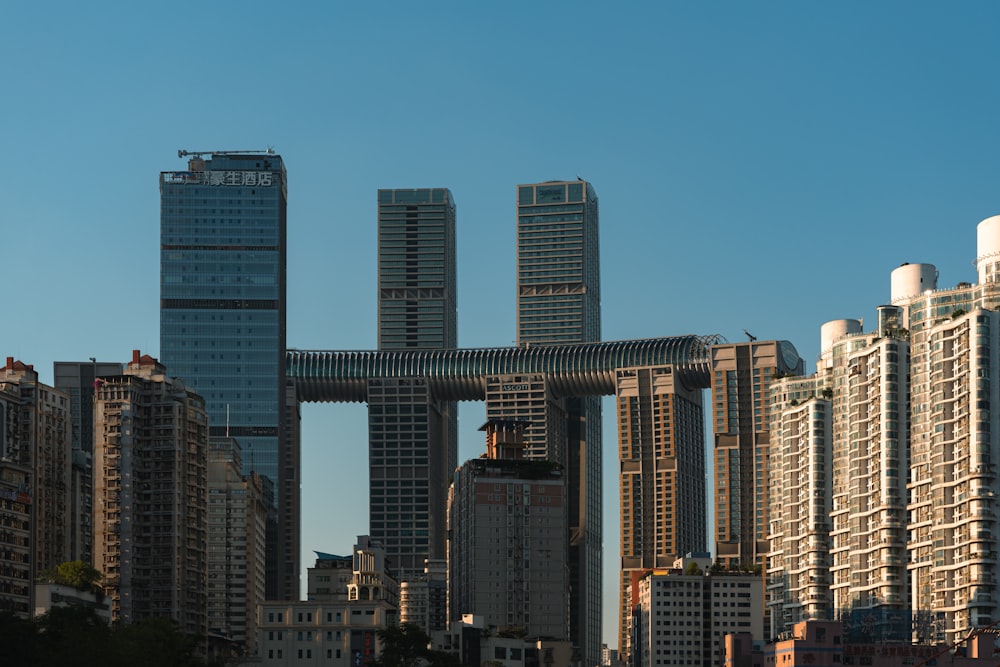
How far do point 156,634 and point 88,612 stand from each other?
6918 mm

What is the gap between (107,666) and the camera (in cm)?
16588

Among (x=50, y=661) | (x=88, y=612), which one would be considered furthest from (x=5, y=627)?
(x=88, y=612)

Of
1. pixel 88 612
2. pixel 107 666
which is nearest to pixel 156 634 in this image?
pixel 88 612

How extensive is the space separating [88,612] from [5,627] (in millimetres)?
34422

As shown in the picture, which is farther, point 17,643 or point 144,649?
point 144,649

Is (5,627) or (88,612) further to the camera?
(88,612)

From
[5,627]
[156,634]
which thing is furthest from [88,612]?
[5,627]

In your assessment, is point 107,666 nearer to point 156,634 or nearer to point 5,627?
point 5,627

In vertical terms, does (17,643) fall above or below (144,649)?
above

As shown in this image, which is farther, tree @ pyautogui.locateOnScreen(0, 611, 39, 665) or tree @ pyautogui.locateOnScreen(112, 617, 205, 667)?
tree @ pyautogui.locateOnScreen(112, 617, 205, 667)

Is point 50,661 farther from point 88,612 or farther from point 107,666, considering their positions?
point 88,612

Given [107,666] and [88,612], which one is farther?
[88,612]

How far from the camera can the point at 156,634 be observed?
200m

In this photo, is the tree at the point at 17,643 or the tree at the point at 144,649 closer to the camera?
the tree at the point at 17,643
